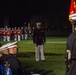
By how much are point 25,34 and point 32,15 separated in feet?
70.9

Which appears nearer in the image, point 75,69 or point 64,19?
point 75,69

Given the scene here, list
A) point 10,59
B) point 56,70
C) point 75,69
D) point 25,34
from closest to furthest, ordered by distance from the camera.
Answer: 1. point 75,69
2. point 10,59
3. point 56,70
4. point 25,34

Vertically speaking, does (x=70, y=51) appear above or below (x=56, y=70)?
above

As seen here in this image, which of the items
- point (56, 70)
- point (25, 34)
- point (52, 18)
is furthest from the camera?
point (52, 18)

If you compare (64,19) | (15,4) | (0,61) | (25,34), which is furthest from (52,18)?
(0,61)

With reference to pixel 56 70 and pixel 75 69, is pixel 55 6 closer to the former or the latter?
pixel 56 70

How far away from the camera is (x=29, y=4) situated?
71625 mm

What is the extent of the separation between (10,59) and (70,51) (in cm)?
144

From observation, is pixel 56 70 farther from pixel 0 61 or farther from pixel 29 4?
pixel 29 4

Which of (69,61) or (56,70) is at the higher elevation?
(69,61)

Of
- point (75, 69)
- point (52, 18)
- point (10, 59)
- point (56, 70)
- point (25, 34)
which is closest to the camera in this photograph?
point (75, 69)

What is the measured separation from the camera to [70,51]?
19.9ft

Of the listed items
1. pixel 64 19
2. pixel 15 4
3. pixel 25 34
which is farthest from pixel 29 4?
pixel 25 34

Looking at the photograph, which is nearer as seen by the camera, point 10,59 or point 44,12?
point 10,59
